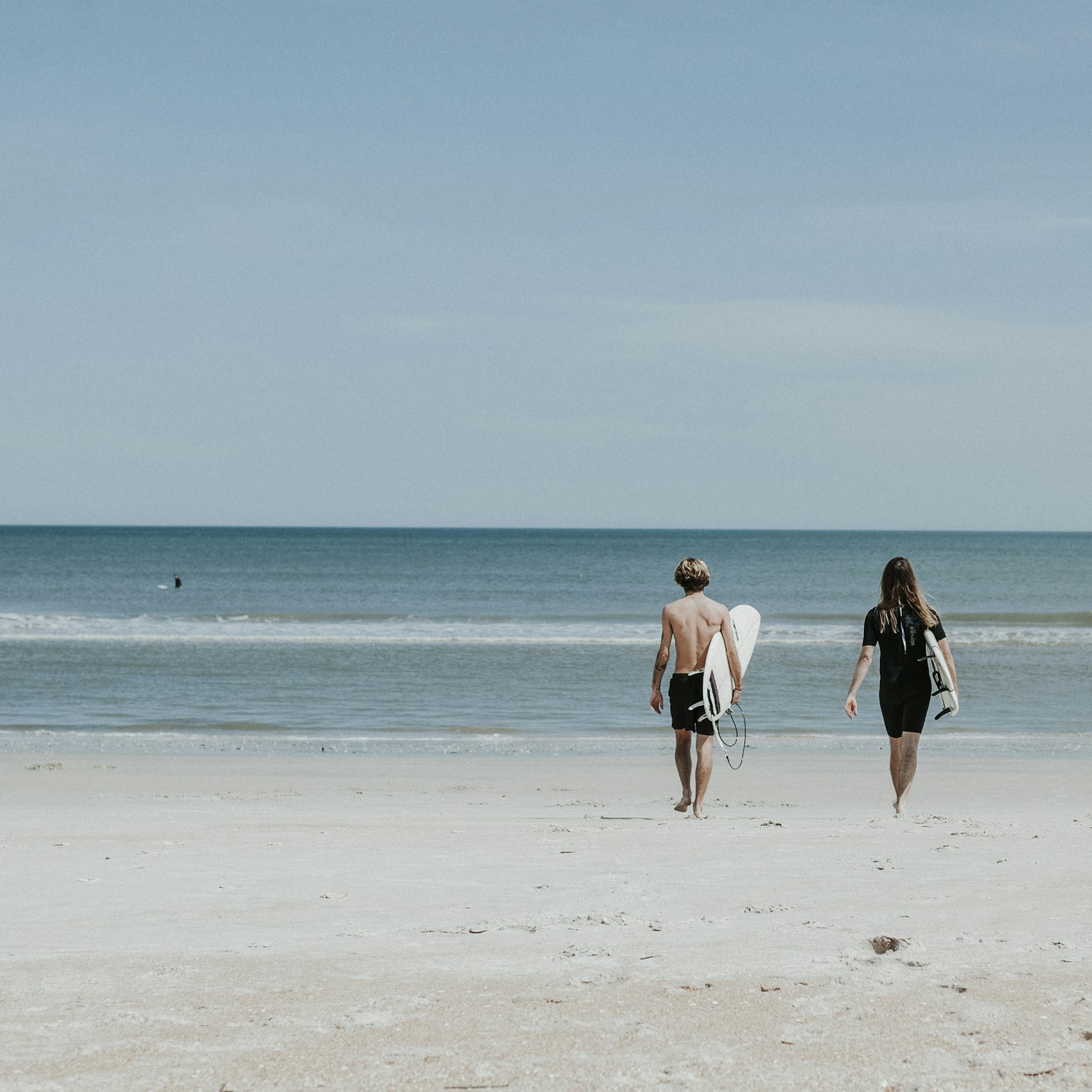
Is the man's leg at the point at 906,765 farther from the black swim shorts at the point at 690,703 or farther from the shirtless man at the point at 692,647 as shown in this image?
the black swim shorts at the point at 690,703

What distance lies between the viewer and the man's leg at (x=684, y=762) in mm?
7574

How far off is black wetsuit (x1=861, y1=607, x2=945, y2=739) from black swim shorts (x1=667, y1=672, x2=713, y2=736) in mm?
1079

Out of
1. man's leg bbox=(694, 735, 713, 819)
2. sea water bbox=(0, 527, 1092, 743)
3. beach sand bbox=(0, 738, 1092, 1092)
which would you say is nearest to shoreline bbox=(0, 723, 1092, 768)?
sea water bbox=(0, 527, 1092, 743)

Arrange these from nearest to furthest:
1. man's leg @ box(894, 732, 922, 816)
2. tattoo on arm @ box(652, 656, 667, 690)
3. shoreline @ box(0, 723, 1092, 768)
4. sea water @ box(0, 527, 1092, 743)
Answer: tattoo on arm @ box(652, 656, 667, 690) → man's leg @ box(894, 732, 922, 816) → shoreline @ box(0, 723, 1092, 768) → sea water @ box(0, 527, 1092, 743)

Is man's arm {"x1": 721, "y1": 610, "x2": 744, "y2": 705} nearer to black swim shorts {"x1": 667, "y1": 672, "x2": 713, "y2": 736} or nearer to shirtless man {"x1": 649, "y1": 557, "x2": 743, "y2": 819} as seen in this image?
shirtless man {"x1": 649, "y1": 557, "x2": 743, "y2": 819}

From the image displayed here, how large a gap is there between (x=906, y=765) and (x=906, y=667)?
0.70m

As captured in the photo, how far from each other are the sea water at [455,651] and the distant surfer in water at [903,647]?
220 inches

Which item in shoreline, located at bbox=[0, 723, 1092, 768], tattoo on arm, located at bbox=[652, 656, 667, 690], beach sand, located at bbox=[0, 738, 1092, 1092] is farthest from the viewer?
shoreline, located at bbox=[0, 723, 1092, 768]

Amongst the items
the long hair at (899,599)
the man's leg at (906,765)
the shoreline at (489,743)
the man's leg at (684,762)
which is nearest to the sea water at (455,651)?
the shoreline at (489,743)

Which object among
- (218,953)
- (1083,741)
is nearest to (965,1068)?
(218,953)

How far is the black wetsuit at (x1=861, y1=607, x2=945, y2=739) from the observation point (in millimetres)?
7387

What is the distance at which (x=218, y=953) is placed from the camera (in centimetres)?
438

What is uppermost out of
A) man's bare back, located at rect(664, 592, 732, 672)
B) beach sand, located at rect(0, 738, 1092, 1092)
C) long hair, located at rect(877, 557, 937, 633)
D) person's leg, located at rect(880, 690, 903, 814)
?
long hair, located at rect(877, 557, 937, 633)

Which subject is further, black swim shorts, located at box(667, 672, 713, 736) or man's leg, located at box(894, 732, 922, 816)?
man's leg, located at box(894, 732, 922, 816)
